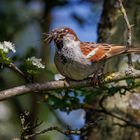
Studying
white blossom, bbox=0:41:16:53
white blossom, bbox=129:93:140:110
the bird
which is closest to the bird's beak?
the bird

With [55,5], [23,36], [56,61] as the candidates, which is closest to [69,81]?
[56,61]

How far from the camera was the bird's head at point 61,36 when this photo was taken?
3.39 m

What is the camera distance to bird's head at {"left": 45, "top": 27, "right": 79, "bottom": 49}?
3.39m

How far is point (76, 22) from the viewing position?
Result: 547 centimetres

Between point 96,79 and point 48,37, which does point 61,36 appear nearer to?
point 48,37

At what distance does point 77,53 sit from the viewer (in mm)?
3494

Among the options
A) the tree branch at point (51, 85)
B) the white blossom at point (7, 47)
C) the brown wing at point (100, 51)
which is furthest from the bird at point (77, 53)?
the white blossom at point (7, 47)

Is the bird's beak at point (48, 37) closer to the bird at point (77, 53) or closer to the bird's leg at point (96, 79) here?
the bird at point (77, 53)

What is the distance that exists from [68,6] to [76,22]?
20 cm

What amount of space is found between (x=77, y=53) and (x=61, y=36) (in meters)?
0.15

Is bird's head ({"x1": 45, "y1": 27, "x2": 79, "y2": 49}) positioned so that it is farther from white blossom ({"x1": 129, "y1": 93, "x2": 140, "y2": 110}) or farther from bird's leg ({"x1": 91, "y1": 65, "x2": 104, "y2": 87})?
white blossom ({"x1": 129, "y1": 93, "x2": 140, "y2": 110})

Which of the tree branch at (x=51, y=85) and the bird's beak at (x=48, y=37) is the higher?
the bird's beak at (x=48, y=37)

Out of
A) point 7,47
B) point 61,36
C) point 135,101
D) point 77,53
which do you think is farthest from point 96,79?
point 135,101

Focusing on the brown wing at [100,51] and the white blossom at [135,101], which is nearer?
the brown wing at [100,51]
